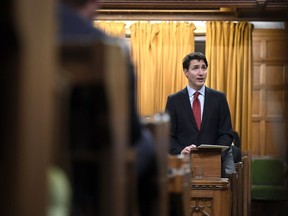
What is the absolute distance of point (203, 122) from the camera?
6523 mm

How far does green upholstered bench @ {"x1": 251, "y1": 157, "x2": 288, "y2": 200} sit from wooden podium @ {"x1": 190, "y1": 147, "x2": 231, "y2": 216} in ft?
15.8

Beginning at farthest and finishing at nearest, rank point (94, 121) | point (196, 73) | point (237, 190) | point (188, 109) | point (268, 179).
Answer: point (268, 179) < point (196, 73) < point (188, 109) < point (237, 190) < point (94, 121)

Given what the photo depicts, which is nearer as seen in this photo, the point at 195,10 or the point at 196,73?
the point at 196,73

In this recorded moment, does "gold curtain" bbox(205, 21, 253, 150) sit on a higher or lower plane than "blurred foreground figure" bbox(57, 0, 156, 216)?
higher

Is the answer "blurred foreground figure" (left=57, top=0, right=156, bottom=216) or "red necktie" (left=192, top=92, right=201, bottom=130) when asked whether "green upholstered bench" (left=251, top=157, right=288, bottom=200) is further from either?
"blurred foreground figure" (left=57, top=0, right=156, bottom=216)

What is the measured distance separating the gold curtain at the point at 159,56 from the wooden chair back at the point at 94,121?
31.3 ft

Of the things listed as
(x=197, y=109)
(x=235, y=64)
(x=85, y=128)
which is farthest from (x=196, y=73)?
(x=85, y=128)

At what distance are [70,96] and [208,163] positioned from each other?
4.24 metres

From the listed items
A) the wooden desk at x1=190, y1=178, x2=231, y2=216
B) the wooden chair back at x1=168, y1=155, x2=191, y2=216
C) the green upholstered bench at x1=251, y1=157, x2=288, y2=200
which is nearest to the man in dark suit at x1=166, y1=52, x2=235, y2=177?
the wooden desk at x1=190, y1=178, x2=231, y2=216

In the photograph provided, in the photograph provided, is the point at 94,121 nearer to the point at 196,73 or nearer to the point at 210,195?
the point at 210,195

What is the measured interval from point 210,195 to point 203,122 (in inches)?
43.1

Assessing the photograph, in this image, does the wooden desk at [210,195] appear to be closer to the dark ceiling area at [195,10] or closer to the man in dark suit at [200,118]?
the man in dark suit at [200,118]

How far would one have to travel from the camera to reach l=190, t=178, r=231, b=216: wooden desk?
18.1 ft

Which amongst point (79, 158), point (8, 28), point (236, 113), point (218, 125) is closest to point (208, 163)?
point (218, 125)
